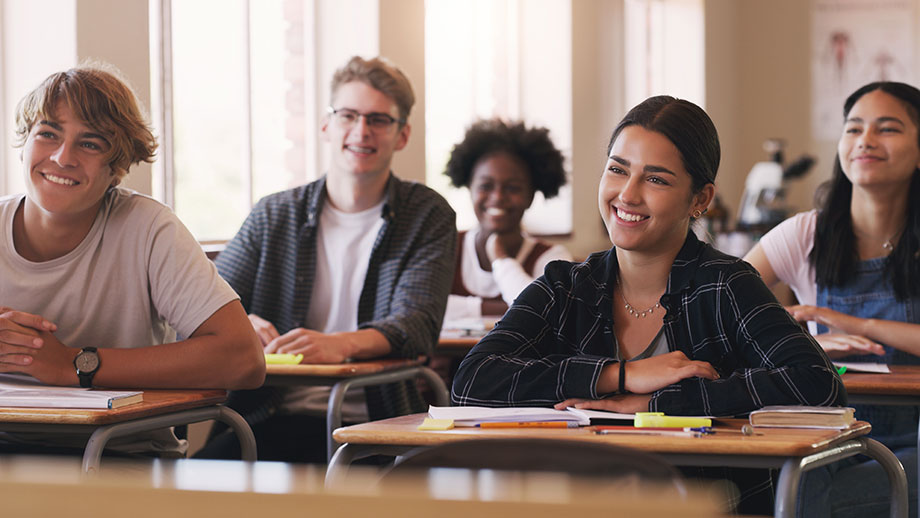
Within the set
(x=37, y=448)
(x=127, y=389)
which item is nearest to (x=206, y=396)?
(x=127, y=389)

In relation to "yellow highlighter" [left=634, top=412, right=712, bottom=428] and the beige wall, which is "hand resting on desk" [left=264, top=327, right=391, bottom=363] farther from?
the beige wall

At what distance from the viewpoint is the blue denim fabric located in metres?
2.50

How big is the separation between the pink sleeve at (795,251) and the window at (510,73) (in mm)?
2702

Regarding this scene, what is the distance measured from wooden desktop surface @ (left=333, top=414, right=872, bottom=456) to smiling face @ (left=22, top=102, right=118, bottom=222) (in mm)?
959

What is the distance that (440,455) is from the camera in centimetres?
114

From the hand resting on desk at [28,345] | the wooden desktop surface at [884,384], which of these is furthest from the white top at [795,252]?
the hand resting on desk at [28,345]

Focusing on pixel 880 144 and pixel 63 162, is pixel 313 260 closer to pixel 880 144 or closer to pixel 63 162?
pixel 63 162

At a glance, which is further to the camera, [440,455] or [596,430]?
[596,430]

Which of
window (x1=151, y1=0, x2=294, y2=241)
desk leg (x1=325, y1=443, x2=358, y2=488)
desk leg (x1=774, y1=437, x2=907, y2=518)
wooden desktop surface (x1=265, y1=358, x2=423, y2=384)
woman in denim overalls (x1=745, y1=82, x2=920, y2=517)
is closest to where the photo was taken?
desk leg (x1=774, y1=437, x2=907, y2=518)

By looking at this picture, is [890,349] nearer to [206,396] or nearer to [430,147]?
→ [206,396]

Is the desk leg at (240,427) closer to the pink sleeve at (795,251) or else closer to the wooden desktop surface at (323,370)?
the wooden desktop surface at (323,370)

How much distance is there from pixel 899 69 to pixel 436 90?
201 inches

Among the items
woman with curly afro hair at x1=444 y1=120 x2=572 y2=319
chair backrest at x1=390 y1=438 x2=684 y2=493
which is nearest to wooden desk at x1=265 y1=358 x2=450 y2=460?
woman with curly afro hair at x1=444 y1=120 x2=572 y2=319

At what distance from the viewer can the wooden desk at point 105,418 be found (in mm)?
1978
